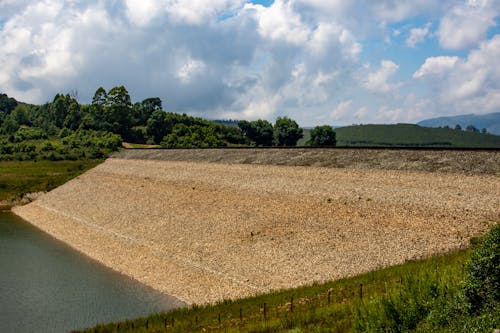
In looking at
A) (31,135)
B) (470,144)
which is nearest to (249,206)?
(31,135)

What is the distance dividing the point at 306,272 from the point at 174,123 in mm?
135427

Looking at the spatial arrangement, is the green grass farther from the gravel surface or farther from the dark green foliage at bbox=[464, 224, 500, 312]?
the dark green foliage at bbox=[464, 224, 500, 312]

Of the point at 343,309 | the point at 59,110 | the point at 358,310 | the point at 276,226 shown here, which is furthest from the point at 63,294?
the point at 59,110

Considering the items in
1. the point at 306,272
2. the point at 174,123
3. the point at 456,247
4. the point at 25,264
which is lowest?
the point at 25,264

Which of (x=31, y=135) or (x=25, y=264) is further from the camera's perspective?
(x=31, y=135)

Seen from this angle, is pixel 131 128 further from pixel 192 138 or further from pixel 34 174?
pixel 34 174

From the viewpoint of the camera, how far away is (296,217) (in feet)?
105

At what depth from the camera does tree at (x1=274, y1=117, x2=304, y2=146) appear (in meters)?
157

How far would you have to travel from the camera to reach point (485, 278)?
33.6ft

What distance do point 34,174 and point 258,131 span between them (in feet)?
306

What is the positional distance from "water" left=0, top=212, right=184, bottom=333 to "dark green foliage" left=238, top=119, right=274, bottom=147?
126 meters

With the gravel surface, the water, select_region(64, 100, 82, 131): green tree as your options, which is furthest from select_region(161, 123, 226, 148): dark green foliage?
the water

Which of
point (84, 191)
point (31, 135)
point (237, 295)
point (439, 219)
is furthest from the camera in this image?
point (31, 135)

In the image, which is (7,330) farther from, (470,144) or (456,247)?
(470,144)
